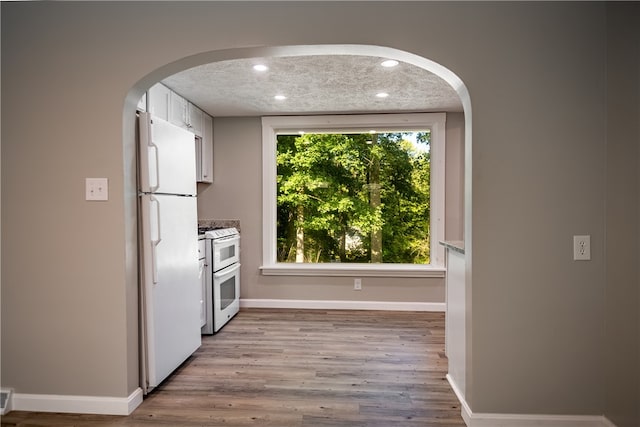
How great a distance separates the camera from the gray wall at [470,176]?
1.81m

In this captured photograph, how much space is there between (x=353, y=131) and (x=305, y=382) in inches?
109

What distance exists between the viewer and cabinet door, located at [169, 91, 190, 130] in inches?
127

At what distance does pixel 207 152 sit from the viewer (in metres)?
4.14

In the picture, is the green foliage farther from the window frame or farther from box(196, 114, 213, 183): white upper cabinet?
box(196, 114, 213, 183): white upper cabinet

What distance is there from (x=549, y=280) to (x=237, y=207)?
10.7 ft

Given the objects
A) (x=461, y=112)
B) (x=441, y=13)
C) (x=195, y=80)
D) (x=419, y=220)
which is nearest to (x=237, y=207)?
(x=195, y=80)

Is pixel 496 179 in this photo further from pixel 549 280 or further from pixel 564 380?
pixel 564 380

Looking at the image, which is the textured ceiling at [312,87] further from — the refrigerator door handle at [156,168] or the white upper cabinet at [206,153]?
the refrigerator door handle at [156,168]

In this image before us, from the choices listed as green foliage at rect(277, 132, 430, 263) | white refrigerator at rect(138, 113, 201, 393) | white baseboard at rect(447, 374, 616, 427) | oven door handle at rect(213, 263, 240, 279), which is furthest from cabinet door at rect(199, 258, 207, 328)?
white baseboard at rect(447, 374, 616, 427)

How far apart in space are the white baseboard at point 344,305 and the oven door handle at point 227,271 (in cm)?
48

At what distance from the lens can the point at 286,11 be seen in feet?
6.17

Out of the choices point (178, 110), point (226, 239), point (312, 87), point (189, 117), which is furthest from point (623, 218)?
point (189, 117)

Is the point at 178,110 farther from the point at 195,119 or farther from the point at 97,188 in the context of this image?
the point at 97,188

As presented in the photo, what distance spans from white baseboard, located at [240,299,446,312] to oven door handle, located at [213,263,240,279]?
19.0 inches
